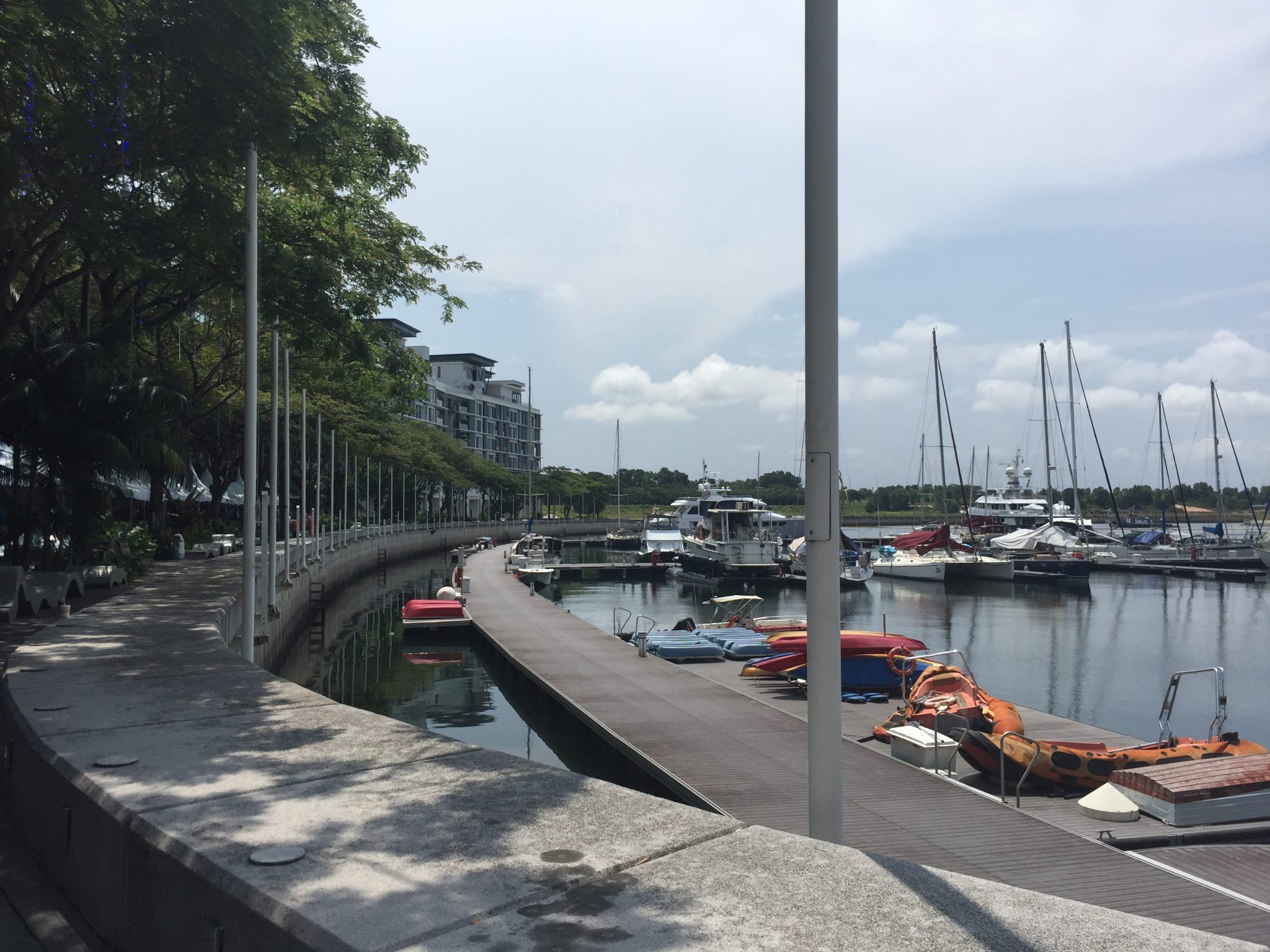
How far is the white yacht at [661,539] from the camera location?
66.6 meters

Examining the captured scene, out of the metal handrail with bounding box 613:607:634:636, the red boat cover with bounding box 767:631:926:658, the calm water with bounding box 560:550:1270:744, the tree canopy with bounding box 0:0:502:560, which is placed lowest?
the calm water with bounding box 560:550:1270:744

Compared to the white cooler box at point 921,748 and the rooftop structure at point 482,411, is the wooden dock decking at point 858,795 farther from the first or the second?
the rooftop structure at point 482,411

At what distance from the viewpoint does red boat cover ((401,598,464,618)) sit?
1180 inches

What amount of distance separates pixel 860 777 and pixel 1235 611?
43728 mm

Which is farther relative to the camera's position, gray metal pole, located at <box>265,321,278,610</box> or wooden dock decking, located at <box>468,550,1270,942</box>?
gray metal pole, located at <box>265,321,278,610</box>

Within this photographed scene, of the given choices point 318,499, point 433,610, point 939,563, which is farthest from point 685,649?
point 939,563

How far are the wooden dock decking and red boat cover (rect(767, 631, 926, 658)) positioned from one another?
2735mm

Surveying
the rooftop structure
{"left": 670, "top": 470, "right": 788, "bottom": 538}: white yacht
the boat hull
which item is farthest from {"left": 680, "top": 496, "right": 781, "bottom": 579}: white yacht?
the rooftop structure

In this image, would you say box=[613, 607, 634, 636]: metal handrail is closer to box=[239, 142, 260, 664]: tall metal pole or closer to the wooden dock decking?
the wooden dock decking

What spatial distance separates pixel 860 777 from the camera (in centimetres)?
1224

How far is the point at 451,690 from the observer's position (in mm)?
24250

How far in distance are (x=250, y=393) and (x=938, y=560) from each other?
5415cm

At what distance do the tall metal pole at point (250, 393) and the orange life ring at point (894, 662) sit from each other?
1159 cm

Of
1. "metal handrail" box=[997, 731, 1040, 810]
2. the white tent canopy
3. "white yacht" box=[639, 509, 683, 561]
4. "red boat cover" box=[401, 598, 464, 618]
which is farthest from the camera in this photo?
"white yacht" box=[639, 509, 683, 561]
